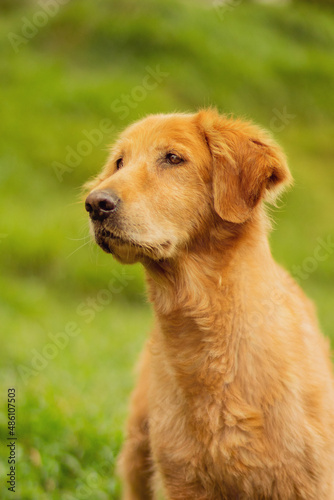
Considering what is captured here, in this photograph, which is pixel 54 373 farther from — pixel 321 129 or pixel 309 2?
pixel 309 2


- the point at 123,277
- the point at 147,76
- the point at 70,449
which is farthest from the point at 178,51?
the point at 70,449

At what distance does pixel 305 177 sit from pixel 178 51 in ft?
16.9

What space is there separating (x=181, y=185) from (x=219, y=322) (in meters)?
0.76

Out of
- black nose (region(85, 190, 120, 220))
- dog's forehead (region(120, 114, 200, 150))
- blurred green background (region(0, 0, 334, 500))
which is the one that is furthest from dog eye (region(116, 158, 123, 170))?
black nose (region(85, 190, 120, 220))

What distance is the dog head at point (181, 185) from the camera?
3.17m

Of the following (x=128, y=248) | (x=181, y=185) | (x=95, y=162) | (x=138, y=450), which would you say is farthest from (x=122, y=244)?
(x=95, y=162)

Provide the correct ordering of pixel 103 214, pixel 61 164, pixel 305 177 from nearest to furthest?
pixel 103 214 < pixel 61 164 < pixel 305 177

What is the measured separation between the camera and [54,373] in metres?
7.07

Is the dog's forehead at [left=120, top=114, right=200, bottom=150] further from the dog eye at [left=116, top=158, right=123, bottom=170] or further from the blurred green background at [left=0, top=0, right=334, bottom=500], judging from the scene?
the blurred green background at [left=0, top=0, right=334, bottom=500]

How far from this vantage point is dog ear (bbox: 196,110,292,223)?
332 centimetres

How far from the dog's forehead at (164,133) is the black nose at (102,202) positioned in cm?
53

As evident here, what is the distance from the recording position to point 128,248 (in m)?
3.21

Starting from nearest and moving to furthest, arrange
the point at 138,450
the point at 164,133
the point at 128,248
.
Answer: the point at 128,248
the point at 164,133
the point at 138,450

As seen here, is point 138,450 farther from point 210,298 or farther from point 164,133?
point 164,133
